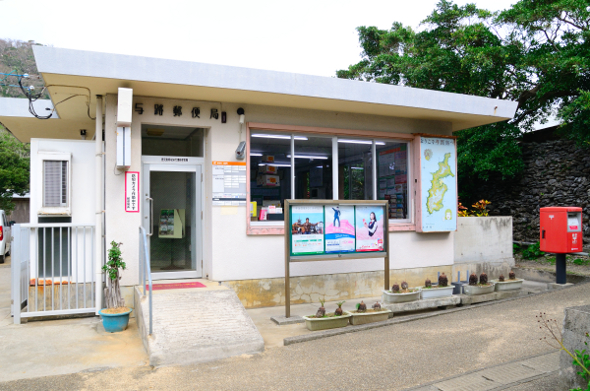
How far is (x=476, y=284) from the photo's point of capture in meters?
7.87

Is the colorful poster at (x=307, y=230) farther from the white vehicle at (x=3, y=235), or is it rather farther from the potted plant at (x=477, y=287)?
A: the white vehicle at (x=3, y=235)

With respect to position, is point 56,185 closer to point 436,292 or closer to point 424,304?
point 424,304

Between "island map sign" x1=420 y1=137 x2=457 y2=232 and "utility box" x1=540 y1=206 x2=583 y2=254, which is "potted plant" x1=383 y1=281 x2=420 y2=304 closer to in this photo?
"island map sign" x1=420 y1=137 x2=457 y2=232

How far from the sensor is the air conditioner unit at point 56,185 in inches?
283

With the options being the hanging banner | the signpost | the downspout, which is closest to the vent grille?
the downspout

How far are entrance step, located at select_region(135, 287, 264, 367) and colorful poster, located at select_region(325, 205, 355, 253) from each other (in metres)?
1.76

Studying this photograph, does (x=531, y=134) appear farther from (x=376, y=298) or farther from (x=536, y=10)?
(x=376, y=298)

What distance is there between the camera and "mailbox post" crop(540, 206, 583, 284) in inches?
353

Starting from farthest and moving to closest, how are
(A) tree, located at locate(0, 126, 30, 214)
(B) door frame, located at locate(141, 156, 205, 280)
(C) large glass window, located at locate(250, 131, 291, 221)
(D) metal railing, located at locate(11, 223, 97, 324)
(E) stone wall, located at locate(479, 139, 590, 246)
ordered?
(A) tree, located at locate(0, 126, 30, 214), (E) stone wall, located at locate(479, 139, 590, 246), (C) large glass window, located at locate(250, 131, 291, 221), (B) door frame, located at locate(141, 156, 205, 280), (D) metal railing, located at locate(11, 223, 97, 324)

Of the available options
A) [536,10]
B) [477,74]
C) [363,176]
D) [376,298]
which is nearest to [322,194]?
[363,176]

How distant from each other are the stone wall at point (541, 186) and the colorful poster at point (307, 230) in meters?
9.81

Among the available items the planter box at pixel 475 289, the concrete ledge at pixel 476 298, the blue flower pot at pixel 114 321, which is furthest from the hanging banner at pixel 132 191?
the planter box at pixel 475 289

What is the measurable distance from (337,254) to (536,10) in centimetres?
1080

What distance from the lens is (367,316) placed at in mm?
6465
